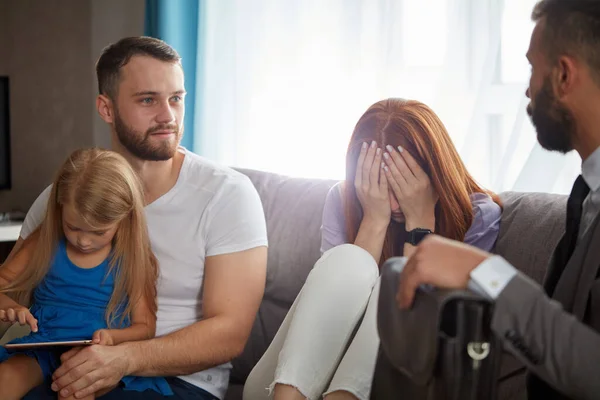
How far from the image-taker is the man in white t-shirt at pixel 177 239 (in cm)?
192

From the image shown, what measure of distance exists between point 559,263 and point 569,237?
0.17 feet

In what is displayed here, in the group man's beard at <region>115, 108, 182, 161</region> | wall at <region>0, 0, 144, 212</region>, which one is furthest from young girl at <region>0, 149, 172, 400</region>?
wall at <region>0, 0, 144, 212</region>

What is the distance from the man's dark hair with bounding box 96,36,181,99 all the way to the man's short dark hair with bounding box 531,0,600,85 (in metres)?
1.17

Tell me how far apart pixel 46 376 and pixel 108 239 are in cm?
35

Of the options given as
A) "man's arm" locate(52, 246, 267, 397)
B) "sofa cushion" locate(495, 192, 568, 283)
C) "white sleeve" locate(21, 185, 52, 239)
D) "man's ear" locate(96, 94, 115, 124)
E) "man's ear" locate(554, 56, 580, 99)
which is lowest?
"man's arm" locate(52, 246, 267, 397)

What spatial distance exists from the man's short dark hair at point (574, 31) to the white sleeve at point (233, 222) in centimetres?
96


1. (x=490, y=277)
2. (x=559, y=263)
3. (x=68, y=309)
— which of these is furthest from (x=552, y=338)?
(x=68, y=309)

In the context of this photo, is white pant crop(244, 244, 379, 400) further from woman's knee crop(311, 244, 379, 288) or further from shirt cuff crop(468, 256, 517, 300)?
shirt cuff crop(468, 256, 517, 300)

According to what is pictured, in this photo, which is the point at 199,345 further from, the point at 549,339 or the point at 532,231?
the point at 549,339

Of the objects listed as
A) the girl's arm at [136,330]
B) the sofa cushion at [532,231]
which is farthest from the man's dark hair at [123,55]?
the sofa cushion at [532,231]

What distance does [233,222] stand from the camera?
209 cm

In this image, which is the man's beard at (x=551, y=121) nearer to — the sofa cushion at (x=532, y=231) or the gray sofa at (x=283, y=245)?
the sofa cushion at (x=532, y=231)

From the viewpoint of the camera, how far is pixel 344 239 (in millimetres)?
2191

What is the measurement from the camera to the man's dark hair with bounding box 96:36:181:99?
2.24 m
